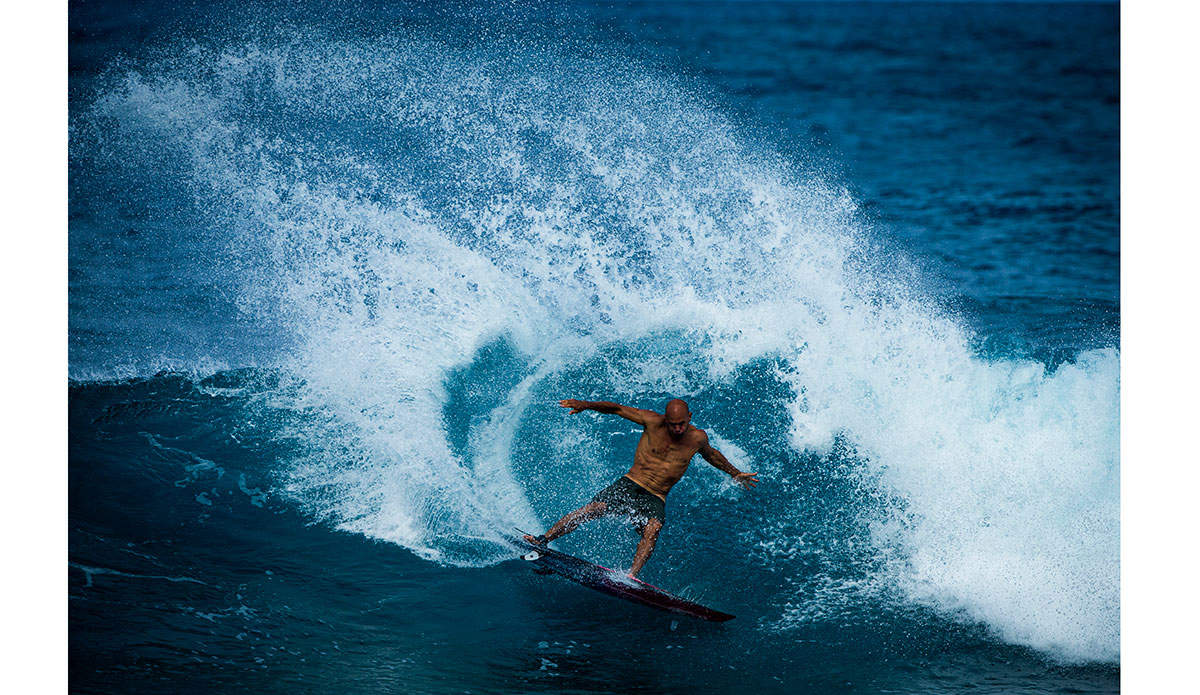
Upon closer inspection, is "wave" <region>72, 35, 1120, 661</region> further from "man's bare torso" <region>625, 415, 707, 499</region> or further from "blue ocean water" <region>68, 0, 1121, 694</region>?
"man's bare torso" <region>625, 415, 707, 499</region>

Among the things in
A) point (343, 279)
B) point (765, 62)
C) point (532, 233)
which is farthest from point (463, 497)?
point (765, 62)

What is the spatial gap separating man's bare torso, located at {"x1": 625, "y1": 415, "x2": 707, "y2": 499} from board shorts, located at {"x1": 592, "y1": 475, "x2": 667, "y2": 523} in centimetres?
4

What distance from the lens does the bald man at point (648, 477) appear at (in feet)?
19.1

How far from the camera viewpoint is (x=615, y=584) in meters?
5.68

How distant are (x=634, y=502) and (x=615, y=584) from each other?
1.57 feet

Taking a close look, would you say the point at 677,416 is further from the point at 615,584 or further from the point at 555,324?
the point at 555,324

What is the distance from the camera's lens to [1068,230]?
12.0 metres

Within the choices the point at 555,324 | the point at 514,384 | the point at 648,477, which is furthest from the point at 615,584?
the point at 555,324

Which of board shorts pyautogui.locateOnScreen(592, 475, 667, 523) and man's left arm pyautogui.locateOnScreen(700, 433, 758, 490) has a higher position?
man's left arm pyautogui.locateOnScreen(700, 433, 758, 490)

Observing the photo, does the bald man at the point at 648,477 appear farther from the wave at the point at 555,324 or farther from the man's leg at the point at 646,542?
the wave at the point at 555,324

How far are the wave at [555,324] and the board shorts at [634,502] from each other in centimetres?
96

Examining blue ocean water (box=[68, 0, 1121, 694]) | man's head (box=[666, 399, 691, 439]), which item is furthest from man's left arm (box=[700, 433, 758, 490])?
blue ocean water (box=[68, 0, 1121, 694])

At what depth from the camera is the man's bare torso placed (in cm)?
586

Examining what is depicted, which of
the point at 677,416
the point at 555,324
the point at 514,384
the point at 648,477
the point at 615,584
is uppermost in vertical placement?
the point at 555,324
